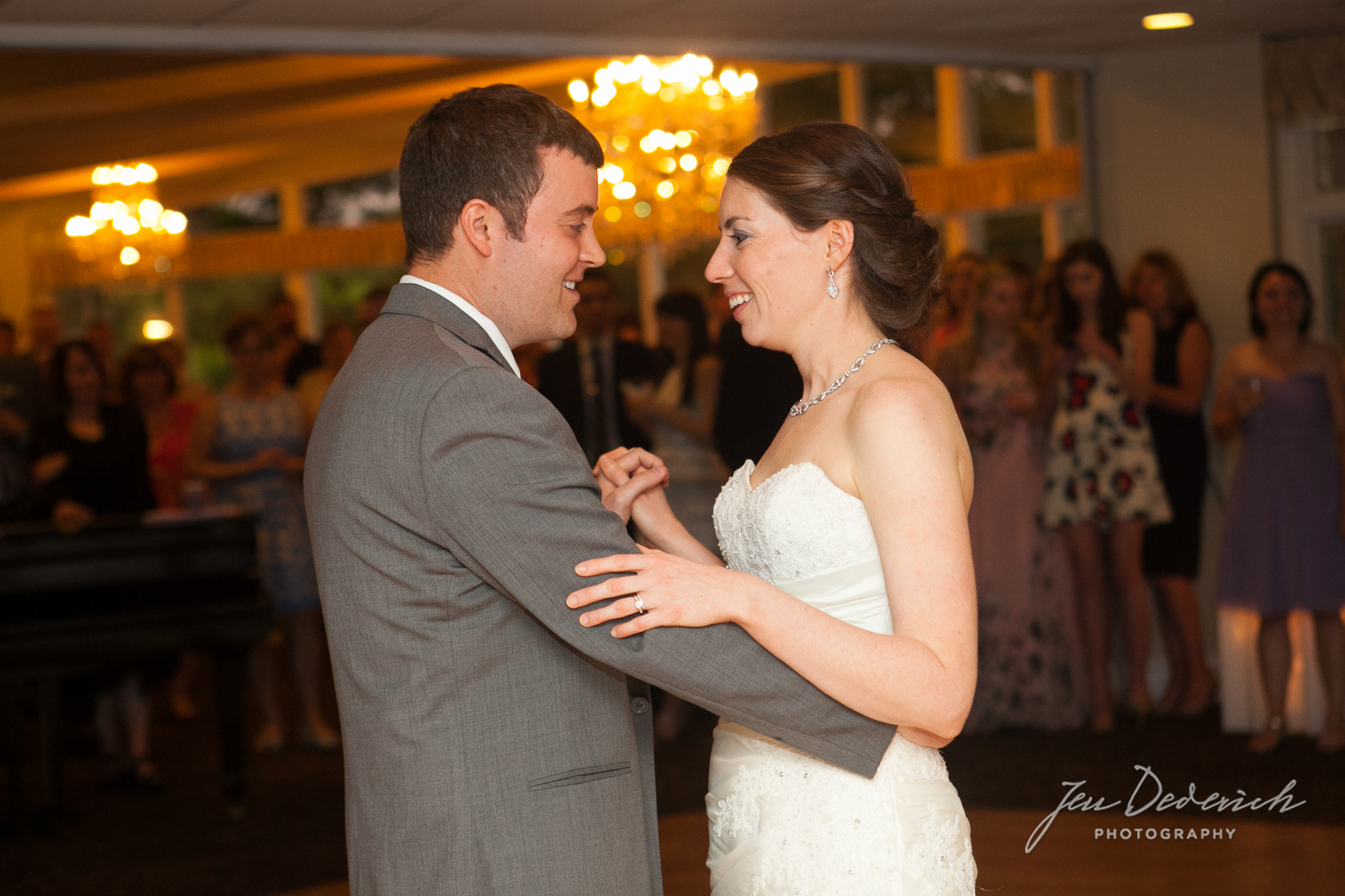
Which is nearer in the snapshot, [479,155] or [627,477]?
[479,155]

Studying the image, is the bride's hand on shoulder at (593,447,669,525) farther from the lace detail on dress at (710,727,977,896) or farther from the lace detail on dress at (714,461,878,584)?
the lace detail on dress at (710,727,977,896)

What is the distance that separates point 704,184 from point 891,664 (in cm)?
571

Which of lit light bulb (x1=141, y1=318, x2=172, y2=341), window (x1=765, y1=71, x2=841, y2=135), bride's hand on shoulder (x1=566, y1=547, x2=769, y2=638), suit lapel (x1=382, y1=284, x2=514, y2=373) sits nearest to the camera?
bride's hand on shoulder (x1=566, y1=547, x2=769, y2=638)

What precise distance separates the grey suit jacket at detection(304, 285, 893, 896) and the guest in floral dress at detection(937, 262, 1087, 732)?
403cm

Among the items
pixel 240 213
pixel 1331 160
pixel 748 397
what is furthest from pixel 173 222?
pixel 1331 160

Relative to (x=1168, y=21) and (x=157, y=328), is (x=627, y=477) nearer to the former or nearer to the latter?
(x=1168, y=21)

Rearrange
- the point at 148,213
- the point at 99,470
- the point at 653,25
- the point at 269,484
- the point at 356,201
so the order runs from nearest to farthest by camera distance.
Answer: the point at 653,25
the point at 99,470
the point at 269,484
the point at 148,213
the point at 356,201

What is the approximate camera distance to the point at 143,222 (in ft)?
34.3

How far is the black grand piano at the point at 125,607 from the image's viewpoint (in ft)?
14.8

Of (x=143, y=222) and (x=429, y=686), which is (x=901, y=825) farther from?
(x=143, y=222)

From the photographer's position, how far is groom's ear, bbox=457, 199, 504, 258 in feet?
5.42

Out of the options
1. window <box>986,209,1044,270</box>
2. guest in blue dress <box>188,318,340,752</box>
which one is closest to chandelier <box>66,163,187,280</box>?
guest in blue dress <box>188,318,340,752</box>
